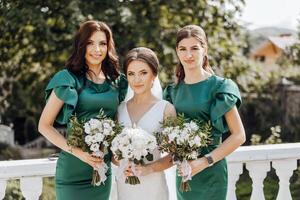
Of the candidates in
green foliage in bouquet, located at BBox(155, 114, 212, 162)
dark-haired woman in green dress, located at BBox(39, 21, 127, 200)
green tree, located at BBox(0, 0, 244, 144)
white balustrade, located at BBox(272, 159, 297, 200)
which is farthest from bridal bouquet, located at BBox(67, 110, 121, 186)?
green tree, located at BBox(0, 0, 244, 144)

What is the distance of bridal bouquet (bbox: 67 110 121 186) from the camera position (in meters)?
2.90

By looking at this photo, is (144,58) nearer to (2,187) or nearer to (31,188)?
(31,188)

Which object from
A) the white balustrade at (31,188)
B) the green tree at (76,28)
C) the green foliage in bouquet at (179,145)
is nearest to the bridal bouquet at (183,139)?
the green foliage in bouquet at (179,145)

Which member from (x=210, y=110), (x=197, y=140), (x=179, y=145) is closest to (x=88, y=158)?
(x=179, y=145)

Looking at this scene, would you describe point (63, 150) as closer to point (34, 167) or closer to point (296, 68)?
point (34, 167)

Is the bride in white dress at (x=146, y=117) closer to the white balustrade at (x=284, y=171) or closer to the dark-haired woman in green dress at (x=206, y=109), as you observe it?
the dark-haired woman in green dress at (x=206, y=109)

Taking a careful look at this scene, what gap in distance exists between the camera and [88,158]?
119 inches

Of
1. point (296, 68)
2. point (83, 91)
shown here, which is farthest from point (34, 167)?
point (296, 68)

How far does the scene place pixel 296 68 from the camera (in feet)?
55.5

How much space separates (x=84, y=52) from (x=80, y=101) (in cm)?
31

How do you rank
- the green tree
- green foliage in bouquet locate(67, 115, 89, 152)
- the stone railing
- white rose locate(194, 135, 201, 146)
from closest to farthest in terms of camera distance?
white rose locate(194, 135, 201, 146)
green foliage in bouquet locate(67, 115, 89, 152)
the stone railing
the green tree

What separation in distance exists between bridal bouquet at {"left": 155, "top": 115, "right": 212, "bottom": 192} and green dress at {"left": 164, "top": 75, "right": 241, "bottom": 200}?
0.11 metres

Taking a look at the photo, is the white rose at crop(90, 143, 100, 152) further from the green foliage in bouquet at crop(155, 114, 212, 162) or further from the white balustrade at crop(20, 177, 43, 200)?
A: the white balustrade at crop(20, 177, 43, 200)

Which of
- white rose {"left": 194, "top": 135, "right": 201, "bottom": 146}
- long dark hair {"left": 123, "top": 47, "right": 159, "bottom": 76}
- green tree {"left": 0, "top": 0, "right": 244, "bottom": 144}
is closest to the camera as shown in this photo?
white rose {"left": 194, "top": 135, "right": 201, "bottom": 146}
